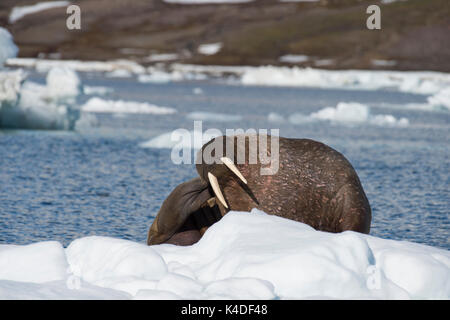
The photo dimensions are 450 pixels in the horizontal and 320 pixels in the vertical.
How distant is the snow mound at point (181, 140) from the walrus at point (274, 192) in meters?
12.5

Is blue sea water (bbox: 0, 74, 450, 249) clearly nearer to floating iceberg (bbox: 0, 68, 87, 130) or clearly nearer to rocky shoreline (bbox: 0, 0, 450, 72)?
floating iceberg (bbox: 0, 68, 87, 130)

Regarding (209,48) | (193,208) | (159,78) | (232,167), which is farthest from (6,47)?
(209,48)

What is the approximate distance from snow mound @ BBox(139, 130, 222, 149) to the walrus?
12480mm

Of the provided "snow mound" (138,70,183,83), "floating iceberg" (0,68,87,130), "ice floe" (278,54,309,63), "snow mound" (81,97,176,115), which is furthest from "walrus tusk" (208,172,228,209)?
"ice floe" (278,54,309,63)

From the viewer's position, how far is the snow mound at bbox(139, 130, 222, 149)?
21781mm

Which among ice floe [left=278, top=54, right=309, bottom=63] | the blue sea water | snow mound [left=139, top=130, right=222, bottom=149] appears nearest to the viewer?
the blue sea water

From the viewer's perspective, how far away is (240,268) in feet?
20.1

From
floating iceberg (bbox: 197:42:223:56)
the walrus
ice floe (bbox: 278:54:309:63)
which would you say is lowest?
the walrus

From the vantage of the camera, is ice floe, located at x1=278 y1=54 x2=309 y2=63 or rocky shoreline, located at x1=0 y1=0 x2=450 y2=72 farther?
ice floe, located at x1=278 y1=54 x2=309 y2=63

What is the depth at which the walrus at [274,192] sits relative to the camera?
8.59 meters

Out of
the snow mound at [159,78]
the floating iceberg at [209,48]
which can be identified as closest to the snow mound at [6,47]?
the snow mound at [159,78]

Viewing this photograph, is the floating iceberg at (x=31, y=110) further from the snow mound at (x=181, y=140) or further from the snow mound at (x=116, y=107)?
the snow mound at (x=116, y=107)

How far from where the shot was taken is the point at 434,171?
1880 cm

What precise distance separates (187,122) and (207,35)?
12223cm
